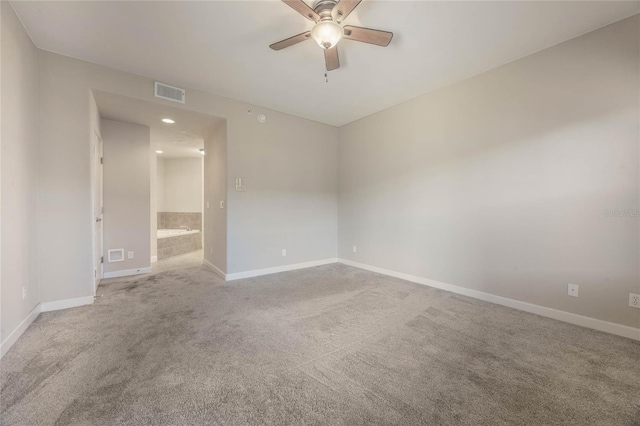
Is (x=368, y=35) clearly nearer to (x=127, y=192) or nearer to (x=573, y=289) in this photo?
(x=573, y=289)

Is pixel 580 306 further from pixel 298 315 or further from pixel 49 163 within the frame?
pixel 49 163

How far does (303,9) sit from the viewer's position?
6.34ft

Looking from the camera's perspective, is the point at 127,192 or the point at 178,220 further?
the point at 178,220

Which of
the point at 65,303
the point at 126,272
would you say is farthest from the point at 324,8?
the point at 126,272

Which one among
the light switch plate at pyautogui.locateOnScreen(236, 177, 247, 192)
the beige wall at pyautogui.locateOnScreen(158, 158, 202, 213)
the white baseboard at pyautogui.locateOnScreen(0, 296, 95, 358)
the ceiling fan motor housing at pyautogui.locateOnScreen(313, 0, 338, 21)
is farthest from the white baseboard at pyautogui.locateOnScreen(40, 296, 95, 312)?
the beige wall at pyautogui.locateOnScreen(158, 158, 202, 213)

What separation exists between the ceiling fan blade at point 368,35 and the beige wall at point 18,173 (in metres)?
2.68

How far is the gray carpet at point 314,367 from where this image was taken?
1.42 meters

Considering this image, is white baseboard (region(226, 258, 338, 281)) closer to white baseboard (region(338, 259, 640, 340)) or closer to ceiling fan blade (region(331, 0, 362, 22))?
white baseboard (region(338, 259, 640, 340))

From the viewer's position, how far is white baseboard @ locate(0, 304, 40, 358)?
76.1 inches

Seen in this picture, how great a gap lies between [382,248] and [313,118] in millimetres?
2708

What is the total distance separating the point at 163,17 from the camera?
2.22 meters

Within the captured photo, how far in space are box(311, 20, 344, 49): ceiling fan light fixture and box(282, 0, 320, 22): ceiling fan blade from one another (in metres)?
0.06

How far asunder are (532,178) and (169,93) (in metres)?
4.48

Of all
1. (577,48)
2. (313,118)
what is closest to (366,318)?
(577,48)
